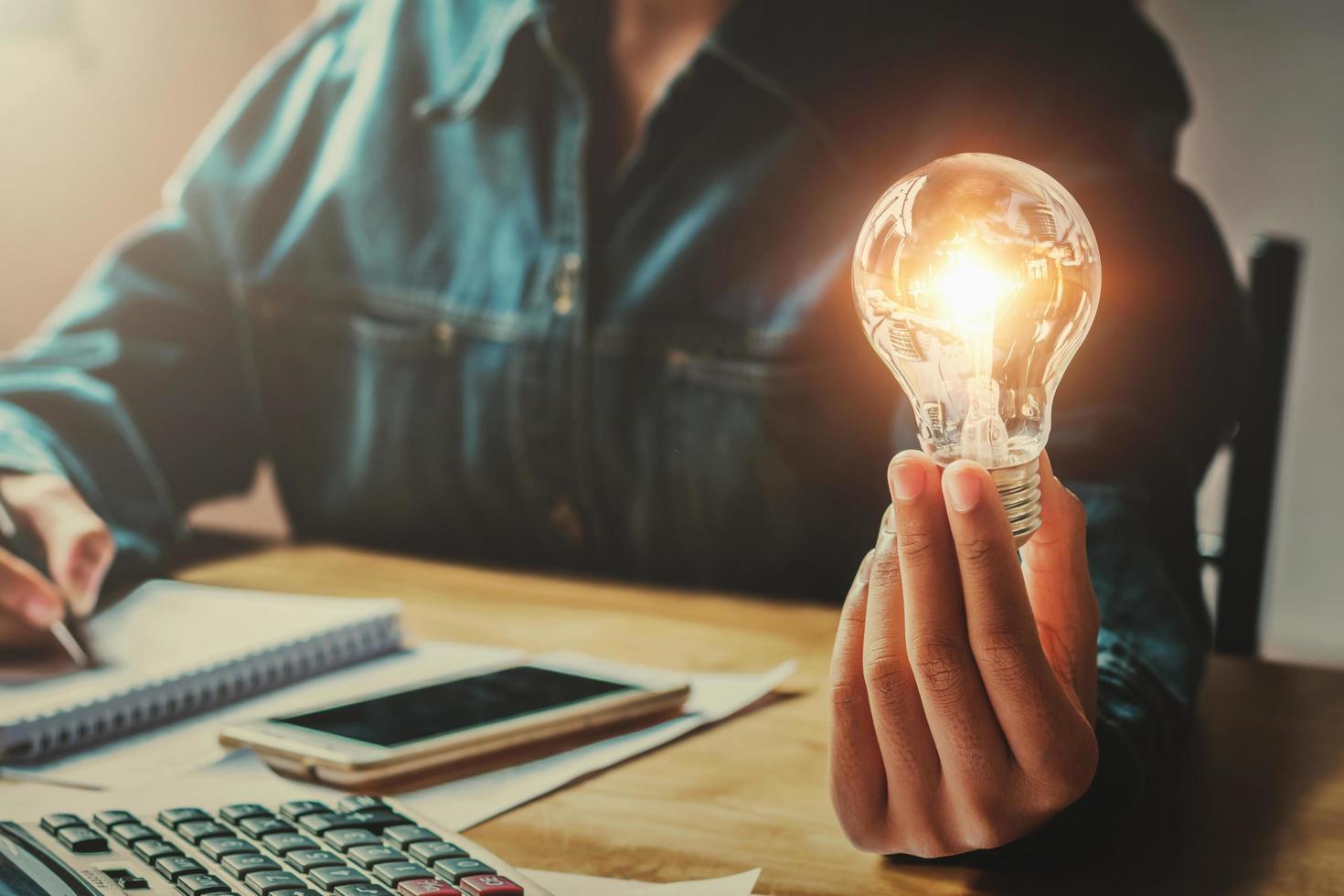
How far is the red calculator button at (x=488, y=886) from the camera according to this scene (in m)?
0.38

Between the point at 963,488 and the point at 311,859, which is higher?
the point at 963,488

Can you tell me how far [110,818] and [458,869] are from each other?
133mm

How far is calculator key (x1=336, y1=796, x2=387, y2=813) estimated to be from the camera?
0.45 m

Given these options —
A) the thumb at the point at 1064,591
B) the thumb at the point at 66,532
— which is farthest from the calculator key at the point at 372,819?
the thumb at the point at 66,532

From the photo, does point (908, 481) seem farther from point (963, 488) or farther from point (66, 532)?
point (66, 532)

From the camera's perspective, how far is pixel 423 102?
3.38 feet

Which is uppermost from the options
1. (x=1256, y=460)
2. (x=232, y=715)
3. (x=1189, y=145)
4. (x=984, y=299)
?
(x=1189, y=145)

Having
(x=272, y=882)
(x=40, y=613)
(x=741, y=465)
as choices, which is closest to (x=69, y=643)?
(x=40, y=613)

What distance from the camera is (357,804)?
45 cm

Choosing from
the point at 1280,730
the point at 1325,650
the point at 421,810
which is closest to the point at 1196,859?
the point at 1280,730

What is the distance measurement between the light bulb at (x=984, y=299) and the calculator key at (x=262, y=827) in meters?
0.25

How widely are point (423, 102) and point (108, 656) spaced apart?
0.55 metres

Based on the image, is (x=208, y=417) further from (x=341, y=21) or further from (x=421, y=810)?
(x=421, y=810)

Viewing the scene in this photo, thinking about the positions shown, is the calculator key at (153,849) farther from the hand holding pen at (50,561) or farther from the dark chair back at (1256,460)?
the dark chair back at (1256,460)
